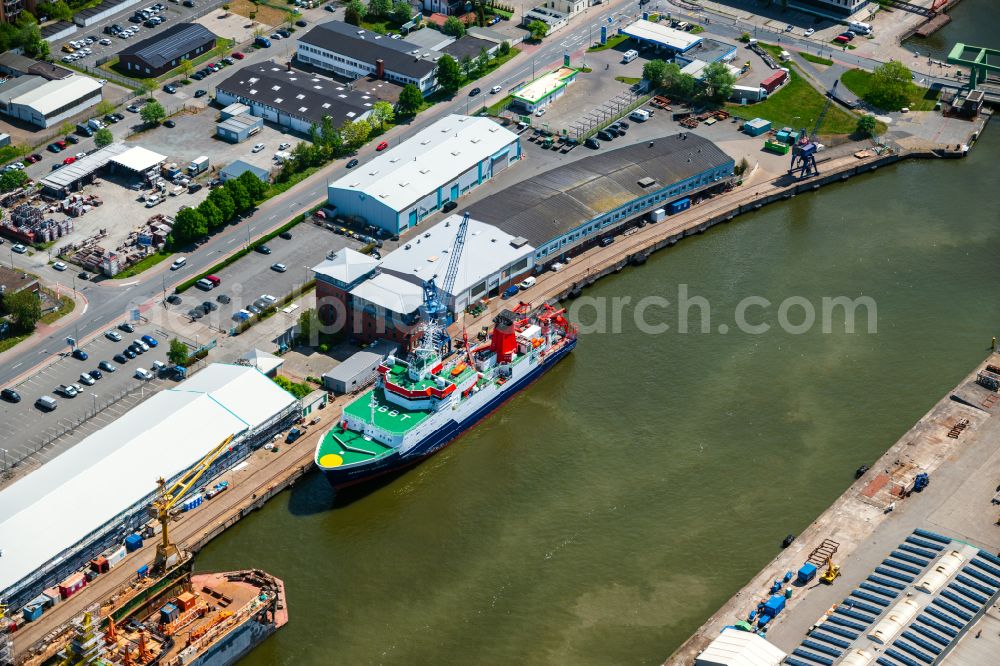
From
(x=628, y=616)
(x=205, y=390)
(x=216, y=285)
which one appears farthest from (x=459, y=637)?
(x=216, y=285)

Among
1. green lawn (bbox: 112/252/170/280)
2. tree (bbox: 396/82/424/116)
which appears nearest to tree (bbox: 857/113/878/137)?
tree (bbox: 396/82/424/116)

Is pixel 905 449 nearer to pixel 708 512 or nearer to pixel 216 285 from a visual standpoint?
pixel 708 512

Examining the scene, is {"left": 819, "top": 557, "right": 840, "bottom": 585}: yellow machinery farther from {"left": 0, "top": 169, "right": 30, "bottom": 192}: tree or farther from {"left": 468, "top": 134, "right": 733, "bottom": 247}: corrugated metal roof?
{"left": 0, "top": 169, "right": 30, "bottom": 192}: tree

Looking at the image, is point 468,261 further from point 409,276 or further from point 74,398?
point 74,398

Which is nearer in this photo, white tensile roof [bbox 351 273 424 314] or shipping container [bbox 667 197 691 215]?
white tensile roof [bbox 351 273 424 314]

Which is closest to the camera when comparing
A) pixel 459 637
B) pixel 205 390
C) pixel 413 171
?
pixel 459 637

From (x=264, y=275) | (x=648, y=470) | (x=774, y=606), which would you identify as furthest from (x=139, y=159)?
(x=774, y=606)
